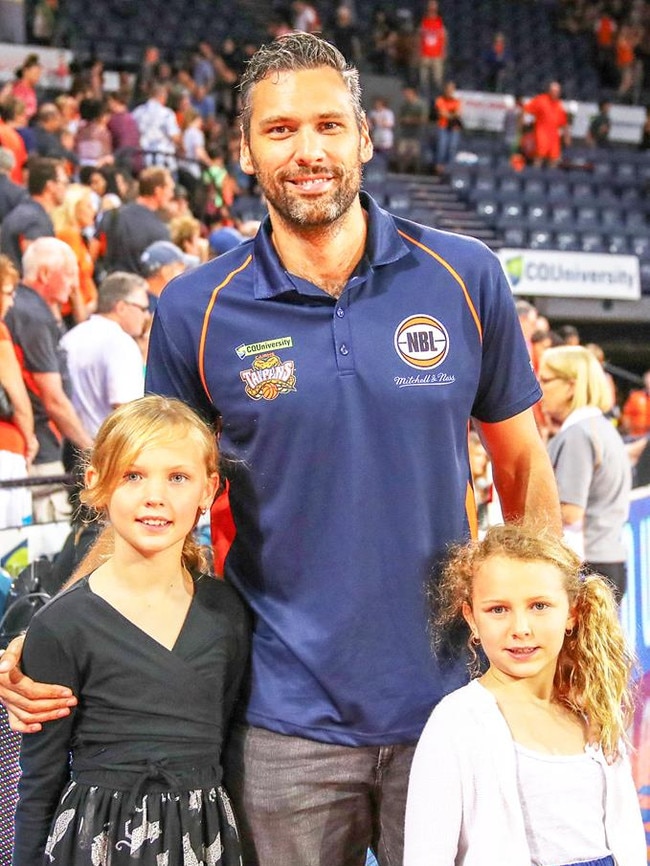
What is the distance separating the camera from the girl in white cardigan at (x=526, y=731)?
6.38 feet

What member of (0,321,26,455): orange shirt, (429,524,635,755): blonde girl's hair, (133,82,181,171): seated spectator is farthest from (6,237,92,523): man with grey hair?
(133,82,181,171): seated spectator

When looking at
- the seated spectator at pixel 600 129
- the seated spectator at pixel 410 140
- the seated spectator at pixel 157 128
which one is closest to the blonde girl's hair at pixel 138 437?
the seated spectator at pixel 157 128

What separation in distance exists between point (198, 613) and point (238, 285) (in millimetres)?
527

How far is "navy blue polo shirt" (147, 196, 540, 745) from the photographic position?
6.39ft

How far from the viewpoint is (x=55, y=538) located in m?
4.36

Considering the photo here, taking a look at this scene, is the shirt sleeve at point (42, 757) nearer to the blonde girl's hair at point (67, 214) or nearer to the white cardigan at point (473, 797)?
the white cardigan at point (473, 797)

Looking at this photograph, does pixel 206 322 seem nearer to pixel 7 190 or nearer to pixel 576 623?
pixel 576 623

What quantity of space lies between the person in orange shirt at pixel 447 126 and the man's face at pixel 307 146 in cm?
1467

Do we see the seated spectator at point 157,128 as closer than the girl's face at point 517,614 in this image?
No

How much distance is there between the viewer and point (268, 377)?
6.47 feet

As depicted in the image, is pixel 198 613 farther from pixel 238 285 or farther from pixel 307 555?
pixel 238 285

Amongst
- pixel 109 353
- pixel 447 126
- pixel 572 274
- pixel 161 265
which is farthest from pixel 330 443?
pixel 447 126

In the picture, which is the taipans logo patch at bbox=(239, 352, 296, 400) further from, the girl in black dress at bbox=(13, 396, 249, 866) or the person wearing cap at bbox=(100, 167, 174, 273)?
the person wearing cap at bbox=(100, 167, 174, 273)

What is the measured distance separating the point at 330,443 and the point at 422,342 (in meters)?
0.22
